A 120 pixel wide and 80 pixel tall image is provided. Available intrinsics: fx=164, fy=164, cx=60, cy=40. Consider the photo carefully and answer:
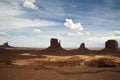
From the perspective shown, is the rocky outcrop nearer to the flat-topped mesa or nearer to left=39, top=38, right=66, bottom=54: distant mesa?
left=39, top=38, right=66, bottom=54: distant mesa

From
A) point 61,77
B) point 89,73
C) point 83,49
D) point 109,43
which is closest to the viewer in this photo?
point 61,77

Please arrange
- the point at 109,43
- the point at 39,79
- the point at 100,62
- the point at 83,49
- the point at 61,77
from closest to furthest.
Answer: the point at 39,79 < the point at 61,77 < the point at 100,62 < the point at 109,43 < the point at 83,49

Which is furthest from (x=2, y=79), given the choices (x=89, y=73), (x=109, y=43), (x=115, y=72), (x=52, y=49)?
(x=109, y=43)

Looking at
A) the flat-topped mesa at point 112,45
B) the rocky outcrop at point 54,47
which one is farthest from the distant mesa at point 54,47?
the flat-topped mesa at point 112,45

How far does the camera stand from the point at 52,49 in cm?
6388

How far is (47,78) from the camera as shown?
12070 millimetres

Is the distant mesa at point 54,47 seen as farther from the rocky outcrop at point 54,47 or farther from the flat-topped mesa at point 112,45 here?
the flat-topped mesa at point 112,45

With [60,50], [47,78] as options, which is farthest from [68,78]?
[60,50]

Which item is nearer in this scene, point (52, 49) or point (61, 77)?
point (61, 77)

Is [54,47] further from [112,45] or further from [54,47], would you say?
[112,45]

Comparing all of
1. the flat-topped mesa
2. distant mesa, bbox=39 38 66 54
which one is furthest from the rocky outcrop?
the flat-topped mesa

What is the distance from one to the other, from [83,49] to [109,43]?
487 inches

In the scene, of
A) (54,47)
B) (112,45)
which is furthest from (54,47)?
(112,45)

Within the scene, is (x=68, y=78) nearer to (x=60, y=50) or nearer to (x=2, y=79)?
(x=2, y=79)
